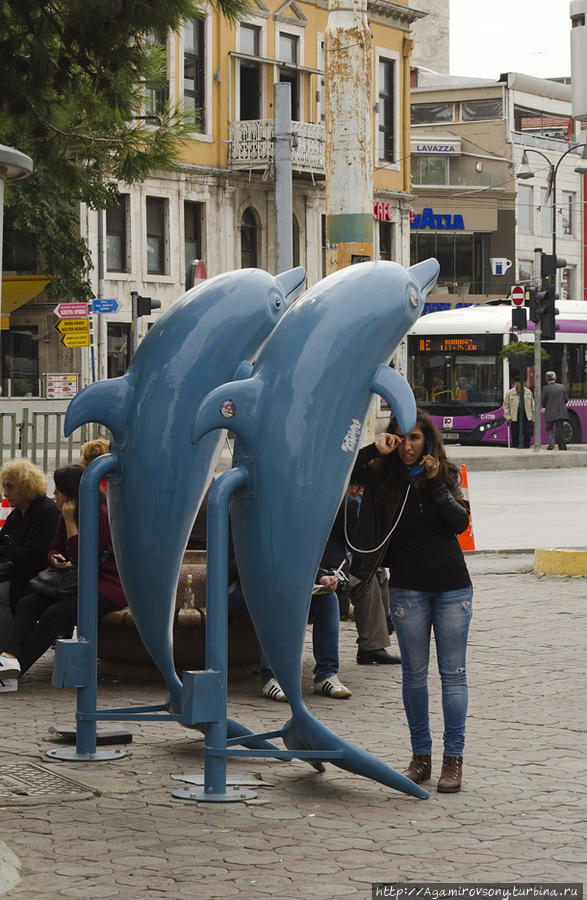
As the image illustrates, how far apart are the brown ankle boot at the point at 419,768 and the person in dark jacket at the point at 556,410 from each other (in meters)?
27.7

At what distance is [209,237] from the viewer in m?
41.8

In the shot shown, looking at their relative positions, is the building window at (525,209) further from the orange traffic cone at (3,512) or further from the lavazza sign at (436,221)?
the orange traffic cone at (3,512)

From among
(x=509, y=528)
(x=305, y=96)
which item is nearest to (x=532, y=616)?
(x=509, y=528)

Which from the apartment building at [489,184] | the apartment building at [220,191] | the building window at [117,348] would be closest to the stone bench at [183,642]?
the apartment building at [220,191]

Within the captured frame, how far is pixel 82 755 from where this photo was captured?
23.4ft

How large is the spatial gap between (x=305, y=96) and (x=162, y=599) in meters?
38.4

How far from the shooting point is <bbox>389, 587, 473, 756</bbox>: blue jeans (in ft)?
21.9

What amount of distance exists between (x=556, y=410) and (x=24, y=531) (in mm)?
25911

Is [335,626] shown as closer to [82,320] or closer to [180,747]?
[180,747]

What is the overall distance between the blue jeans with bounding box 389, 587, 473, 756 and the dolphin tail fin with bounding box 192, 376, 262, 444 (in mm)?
1026

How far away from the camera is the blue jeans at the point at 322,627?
8703mm

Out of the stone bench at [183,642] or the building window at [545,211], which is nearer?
the stone bench at [183,642]

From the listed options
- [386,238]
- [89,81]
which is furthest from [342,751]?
[386,238]

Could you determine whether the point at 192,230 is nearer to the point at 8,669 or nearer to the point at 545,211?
the point at 545,211
